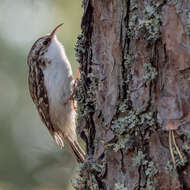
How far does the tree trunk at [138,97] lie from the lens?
1592 millimetres

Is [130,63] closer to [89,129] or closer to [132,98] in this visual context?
[132,98]

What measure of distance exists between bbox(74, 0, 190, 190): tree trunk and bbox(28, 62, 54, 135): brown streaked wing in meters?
1.26

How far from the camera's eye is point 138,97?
170 centimetres

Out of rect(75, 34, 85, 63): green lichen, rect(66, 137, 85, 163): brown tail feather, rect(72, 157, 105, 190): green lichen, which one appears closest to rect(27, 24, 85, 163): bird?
rect(66, 137, 85, 163): brown tail feather

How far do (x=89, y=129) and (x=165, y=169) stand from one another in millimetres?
455

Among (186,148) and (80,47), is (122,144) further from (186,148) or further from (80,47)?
(80,47)

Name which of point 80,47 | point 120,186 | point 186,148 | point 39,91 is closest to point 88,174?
point 120,186

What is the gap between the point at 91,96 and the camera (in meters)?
1.95

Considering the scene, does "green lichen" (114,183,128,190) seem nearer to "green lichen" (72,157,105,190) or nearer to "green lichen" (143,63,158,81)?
"green lichen" (72,157,105,190)

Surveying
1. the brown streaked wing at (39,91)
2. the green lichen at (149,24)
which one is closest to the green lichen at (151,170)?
the green lichen at (149,24)

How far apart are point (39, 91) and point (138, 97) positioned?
1.60 metres

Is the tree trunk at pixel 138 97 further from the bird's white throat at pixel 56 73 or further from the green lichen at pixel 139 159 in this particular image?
the bird's white throat at pixel 56 73

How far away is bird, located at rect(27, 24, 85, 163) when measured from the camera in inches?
118

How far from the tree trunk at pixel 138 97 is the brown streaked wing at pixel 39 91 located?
4.13 ft
